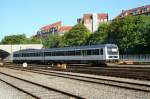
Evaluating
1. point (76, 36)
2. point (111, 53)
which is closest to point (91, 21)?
point (76, 36)

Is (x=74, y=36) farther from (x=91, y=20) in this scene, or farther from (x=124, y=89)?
(x=124, y=89)

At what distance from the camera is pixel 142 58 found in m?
61.3

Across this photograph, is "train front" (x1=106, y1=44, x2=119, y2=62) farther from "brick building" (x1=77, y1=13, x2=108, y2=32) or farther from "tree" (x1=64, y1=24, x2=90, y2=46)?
"brick building" (x1=77, y1=13, x2=108, y2=32)

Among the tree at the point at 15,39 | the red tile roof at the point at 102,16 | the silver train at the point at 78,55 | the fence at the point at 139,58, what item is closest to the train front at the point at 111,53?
the silver train at the point at 78,55

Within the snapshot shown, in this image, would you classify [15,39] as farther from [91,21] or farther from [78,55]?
[78,55]

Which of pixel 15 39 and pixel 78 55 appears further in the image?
pixel 15 39

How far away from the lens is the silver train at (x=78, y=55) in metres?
44.4

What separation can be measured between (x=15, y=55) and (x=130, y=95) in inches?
2638

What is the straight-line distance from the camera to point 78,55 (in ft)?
161

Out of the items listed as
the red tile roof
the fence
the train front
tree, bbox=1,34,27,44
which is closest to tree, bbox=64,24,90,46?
the fence

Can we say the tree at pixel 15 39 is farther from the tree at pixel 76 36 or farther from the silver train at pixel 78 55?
the silver train at pixel 78 55

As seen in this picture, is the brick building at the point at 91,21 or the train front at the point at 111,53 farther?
the brick building at the point at 91,21

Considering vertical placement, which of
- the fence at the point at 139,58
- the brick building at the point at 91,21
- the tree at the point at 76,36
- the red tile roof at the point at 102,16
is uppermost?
the red tile roof at the point at 102,16

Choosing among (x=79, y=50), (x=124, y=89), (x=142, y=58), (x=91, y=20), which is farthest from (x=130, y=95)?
(x=91, y=20)
